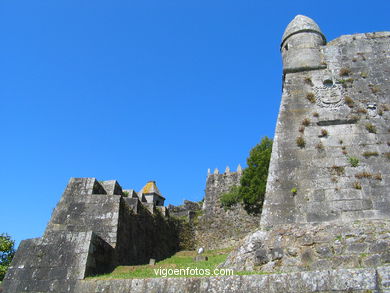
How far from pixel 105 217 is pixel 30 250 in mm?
2684

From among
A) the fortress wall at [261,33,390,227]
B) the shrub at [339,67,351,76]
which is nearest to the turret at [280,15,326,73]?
Result: the fortress wall at [261,33,390,227]

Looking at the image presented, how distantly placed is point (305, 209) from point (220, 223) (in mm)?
18170

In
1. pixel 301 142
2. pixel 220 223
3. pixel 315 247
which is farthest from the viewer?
pixel 220 223

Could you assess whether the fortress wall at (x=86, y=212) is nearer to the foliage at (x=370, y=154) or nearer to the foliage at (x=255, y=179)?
the foliage at (x=370, y=154)

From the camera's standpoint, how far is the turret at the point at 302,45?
37.8ft

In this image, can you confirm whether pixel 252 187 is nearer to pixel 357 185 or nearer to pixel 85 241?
pixel 357 185

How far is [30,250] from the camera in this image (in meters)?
8.53

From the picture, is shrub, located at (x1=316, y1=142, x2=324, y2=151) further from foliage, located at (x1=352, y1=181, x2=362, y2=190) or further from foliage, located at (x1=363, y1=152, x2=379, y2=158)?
foliage, located at (x1=352, y1=181, x2=362, y2=190)

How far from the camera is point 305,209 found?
842 cm

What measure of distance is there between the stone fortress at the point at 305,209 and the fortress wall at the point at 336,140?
3 cm

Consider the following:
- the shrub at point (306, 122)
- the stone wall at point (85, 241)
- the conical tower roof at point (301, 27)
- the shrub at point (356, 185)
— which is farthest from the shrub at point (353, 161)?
the stone wall at point (85, 241)

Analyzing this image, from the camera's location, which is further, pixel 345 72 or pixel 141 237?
pixel 141 237

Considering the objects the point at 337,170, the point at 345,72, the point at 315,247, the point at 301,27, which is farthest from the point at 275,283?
the point at 301,27

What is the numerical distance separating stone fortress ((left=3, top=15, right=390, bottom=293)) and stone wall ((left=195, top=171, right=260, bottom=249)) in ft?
38.6
